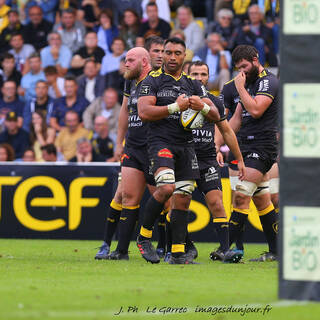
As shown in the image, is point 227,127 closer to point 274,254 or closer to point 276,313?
point 274,254

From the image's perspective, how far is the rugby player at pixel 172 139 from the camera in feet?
31.3

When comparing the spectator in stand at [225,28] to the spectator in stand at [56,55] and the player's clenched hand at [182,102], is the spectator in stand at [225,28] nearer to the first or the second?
the spectator in stand at [56,55]

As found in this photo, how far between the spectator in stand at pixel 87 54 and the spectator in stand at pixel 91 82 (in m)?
0.45

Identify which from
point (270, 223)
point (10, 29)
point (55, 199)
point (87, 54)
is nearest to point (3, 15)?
point (10, 29)

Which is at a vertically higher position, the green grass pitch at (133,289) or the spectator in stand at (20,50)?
the spectator in stand at (20,50)

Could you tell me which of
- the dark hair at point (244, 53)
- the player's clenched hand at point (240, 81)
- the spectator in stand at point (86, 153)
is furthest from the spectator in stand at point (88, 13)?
the player's clenched hand at point (240, 81)

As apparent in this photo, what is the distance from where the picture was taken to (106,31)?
19.5 metres

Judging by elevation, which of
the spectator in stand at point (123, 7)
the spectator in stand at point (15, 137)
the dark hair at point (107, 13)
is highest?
the spectator in stand at point (123, 7)

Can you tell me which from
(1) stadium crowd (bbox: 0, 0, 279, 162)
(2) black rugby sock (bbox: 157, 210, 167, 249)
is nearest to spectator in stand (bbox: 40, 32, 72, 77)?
(1) stadium crowd (bbox: 0, 0, 279, 162)

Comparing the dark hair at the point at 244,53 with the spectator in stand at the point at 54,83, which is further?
the spectator in stand at the point at 54,83

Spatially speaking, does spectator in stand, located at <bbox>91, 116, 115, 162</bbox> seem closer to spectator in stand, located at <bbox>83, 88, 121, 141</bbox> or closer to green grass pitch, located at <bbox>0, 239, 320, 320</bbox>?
spectator in stand, located at <bbox>83, 88, 121, 141</bbox>

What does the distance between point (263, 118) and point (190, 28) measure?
813 centimetres

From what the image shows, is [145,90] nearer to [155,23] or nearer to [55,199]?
[55,199]

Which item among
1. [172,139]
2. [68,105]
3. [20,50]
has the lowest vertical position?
[172,139]
